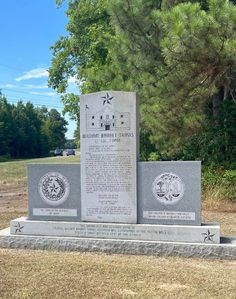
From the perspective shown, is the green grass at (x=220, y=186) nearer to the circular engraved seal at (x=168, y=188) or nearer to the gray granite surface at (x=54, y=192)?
the circular engraved seal at (x=168, y=188)

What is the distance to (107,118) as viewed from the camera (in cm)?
734

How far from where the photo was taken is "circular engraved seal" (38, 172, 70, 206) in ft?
25.0

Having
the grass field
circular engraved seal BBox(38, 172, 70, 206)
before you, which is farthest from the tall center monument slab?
the grass field

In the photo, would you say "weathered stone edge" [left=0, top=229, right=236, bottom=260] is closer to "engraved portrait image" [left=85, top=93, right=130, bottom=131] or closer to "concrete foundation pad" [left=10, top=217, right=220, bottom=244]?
"concrete foundation pad" [left=10, top=217, right=220, bottom=244]

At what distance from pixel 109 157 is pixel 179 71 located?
3.76 metres

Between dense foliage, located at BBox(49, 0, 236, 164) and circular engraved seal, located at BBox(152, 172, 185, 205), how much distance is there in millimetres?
3027

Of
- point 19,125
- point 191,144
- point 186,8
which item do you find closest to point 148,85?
point 186,8

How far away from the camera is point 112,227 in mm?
7184

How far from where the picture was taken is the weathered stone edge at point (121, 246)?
6695 millimetres

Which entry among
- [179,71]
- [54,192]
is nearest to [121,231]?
[54,192]

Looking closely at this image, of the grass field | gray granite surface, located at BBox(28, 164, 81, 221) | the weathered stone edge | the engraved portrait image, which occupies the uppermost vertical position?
the engraved portrait image

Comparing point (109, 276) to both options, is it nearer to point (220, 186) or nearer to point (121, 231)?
point (121, 231)

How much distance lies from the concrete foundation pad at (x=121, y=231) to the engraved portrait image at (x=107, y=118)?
1.46 m

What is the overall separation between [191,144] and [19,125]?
83.9 metres
